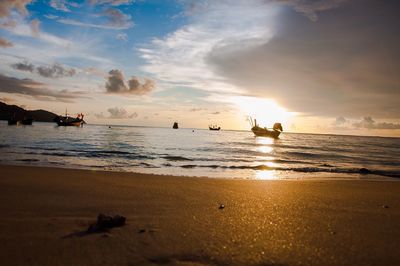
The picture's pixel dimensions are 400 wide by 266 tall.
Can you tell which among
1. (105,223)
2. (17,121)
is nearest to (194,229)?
(105,223)

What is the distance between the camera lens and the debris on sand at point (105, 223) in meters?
5.15

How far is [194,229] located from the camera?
544cm

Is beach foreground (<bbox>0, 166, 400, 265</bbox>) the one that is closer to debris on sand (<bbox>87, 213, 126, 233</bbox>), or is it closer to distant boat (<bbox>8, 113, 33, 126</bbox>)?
debris on sand (<bbox>87, 213, 126, 233</bbox>)

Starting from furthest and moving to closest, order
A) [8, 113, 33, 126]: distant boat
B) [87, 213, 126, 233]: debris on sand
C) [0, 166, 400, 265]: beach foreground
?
[8, 113, 33, 126]: distant boat → [87, 213, 126, 233]: debris on sand → [0, 166, 400, 265]: beach foreground

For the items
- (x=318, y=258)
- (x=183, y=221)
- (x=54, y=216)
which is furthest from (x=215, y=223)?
(x=54, y=216)

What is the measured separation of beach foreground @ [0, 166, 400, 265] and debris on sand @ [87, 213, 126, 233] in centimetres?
17

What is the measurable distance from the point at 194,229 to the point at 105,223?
1636 millimetres

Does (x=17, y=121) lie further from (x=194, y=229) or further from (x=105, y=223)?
(x=194, y=229)

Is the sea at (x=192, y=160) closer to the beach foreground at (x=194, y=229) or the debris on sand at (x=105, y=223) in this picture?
the beach foreground at (x=194, y=229)

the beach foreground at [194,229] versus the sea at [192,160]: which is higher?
the beach foreground at [194,229]

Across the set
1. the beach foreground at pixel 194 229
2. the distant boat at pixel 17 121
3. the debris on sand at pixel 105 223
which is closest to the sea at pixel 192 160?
the beach foreground at pixel 194 229

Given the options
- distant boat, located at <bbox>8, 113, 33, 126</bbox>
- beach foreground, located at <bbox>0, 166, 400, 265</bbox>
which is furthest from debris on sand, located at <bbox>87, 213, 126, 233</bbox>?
distant boat, located at <bbox>8, 113, 33, 126</bbox>

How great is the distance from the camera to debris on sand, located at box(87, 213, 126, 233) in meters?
5.15

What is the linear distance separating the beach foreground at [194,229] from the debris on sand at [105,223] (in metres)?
0.17
